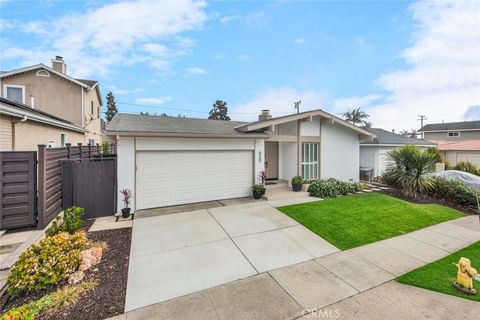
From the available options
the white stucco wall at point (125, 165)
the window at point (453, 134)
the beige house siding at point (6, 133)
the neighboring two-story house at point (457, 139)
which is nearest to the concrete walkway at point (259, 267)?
the white stucco wall at point (125, 165)

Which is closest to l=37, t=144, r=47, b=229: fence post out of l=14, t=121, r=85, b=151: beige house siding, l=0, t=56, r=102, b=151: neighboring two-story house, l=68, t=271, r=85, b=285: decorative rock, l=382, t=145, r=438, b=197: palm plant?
l=14, t=121, r=85, b=151: beige house siding

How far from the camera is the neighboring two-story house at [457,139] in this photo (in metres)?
19.2

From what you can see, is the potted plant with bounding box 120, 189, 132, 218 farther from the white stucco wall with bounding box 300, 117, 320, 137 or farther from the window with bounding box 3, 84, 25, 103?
the window with bounding box 3, 84, 25, 103

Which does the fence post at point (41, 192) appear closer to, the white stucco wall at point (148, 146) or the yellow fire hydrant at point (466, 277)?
the white stucco wall at point (148, 146)

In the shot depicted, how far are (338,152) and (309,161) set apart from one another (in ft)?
6.56

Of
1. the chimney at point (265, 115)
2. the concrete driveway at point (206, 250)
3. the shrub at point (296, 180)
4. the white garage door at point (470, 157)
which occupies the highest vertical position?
the chimney at point (265, 115)

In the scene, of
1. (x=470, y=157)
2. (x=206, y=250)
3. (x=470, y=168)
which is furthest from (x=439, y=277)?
(x=470, y=157)

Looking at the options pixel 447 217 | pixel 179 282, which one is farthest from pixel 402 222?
pixel 179 282

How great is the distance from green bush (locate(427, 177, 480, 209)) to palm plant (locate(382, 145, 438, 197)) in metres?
0.44

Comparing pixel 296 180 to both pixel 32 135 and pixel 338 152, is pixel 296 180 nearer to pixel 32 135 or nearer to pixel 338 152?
pixel 338 152

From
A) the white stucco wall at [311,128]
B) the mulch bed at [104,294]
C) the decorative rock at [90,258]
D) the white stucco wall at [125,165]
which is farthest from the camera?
the white stucco wall at [311,128]

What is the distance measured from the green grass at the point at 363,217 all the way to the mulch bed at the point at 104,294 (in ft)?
15.4

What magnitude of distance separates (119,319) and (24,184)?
4.57 meters

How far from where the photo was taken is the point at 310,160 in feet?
36.8
